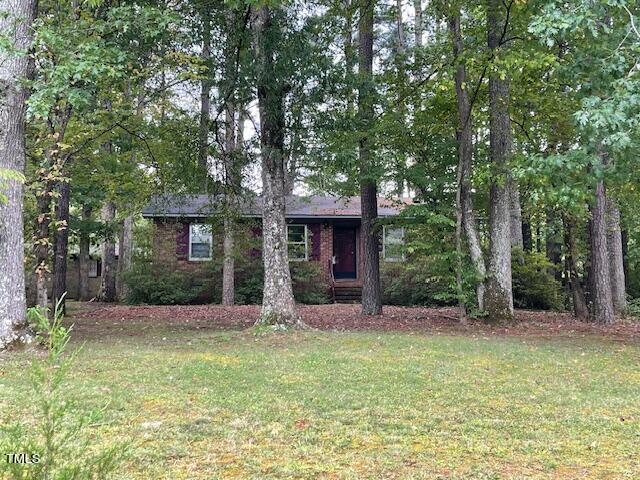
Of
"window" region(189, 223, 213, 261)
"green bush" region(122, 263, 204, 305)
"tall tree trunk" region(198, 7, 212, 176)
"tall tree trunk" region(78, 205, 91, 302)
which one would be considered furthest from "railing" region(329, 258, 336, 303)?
"tall tree trunk" region(78, 205, 91, 302)

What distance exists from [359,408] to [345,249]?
16812mm

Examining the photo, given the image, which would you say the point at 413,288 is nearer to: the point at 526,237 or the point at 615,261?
the point at 615,261

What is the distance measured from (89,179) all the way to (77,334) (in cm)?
497

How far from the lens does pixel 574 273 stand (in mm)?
12898

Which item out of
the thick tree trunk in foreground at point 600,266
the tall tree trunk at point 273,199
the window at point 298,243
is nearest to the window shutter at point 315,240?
the window at point 298,243

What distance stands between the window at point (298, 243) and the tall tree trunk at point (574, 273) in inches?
369

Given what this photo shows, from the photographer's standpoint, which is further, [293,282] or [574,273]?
[293,282]

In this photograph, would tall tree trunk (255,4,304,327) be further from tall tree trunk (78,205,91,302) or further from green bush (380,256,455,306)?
tall tree trunk (78,205,91,302)

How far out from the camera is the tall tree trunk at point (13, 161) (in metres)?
7.51

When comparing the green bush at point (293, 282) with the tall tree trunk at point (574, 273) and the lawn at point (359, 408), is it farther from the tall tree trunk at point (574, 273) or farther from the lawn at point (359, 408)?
the lawn at point (359, 408)

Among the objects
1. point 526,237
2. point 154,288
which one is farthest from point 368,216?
point 526,237

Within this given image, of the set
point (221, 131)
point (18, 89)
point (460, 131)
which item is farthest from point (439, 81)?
point (18, 89)

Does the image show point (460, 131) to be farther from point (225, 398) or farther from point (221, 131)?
point (225, 398)

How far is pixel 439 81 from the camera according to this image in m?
11.6
